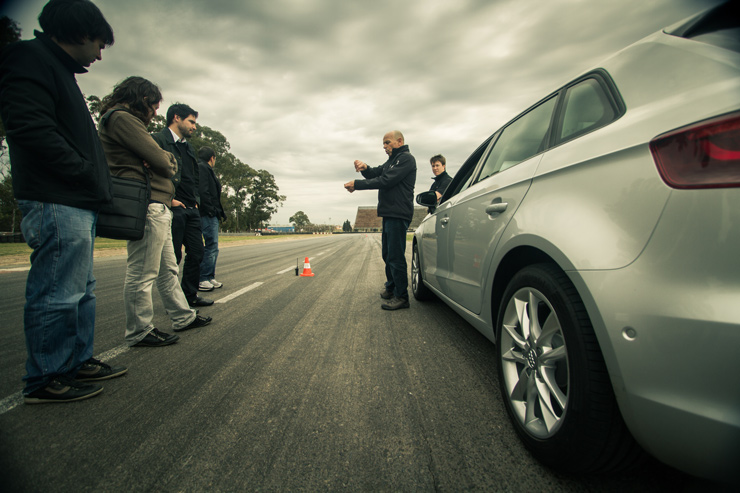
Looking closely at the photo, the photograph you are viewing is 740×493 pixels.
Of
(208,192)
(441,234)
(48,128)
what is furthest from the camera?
(208,192)

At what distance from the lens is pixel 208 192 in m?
5.13

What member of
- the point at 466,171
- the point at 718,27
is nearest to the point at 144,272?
the point at 466,171

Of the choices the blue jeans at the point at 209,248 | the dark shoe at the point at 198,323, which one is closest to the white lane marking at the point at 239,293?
the blue jeans at the point at 209,248

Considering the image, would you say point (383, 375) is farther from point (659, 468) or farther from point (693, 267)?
point (693, 267)

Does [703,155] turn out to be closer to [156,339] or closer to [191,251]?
[156,339]

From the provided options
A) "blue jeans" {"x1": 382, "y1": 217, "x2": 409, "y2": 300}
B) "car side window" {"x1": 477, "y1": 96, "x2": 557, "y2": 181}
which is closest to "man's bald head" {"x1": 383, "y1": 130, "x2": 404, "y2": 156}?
A: "blue jeans" {"x1": 382, "y1": 217, "x2": 409, "y2": 300}

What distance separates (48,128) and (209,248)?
377 centimetres

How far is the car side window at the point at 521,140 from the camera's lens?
5.86 ft

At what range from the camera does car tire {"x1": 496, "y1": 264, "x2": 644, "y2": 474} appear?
40.8 inches

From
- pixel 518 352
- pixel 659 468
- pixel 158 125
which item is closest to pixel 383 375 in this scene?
pixel 518 352

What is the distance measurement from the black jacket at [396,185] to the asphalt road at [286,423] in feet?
5.05

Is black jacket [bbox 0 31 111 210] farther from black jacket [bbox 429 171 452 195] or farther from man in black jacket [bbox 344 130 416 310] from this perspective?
black jacket [bbox 429 171 452 195]

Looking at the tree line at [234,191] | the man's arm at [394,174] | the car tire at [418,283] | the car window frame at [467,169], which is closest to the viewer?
the car window frame at [467,169]

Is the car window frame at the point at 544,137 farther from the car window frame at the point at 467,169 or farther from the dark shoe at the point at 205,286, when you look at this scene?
the dark shoe at the point at 205,286
